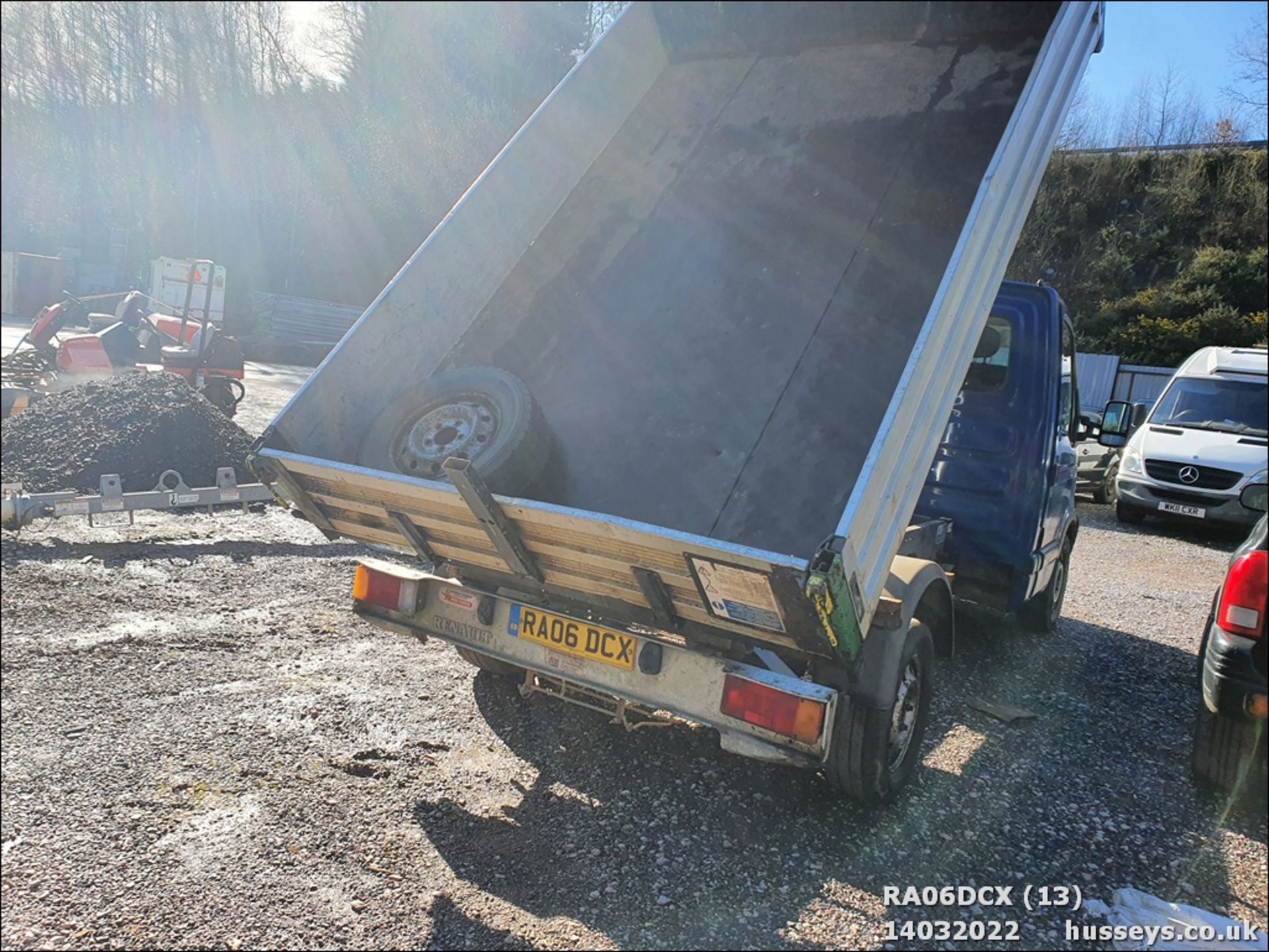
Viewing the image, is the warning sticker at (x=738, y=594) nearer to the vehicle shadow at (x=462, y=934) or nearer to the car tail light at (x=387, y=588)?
the vehicle shadow at (x=462, y=934)

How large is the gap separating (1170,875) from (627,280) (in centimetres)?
335

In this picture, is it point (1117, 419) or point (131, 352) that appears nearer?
point (1117, 419)

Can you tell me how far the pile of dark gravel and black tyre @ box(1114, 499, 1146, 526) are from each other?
28.4ft

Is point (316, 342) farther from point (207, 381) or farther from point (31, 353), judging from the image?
point (207, 381)

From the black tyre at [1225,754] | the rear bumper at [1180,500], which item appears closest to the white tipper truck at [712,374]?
the black tyre at [1225,754]

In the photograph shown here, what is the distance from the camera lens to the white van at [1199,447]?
24.5ft

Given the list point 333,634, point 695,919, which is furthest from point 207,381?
point 695,919

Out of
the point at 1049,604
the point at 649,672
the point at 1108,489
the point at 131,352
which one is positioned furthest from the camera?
the point at 131,352

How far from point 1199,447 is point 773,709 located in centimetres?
756

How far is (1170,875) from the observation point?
3.03 m

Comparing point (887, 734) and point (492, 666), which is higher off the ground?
point (887, 734)

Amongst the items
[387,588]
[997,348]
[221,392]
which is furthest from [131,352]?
[997,348]

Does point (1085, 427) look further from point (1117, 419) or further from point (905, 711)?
point (905, 711)

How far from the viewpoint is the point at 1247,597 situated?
10.2ft
